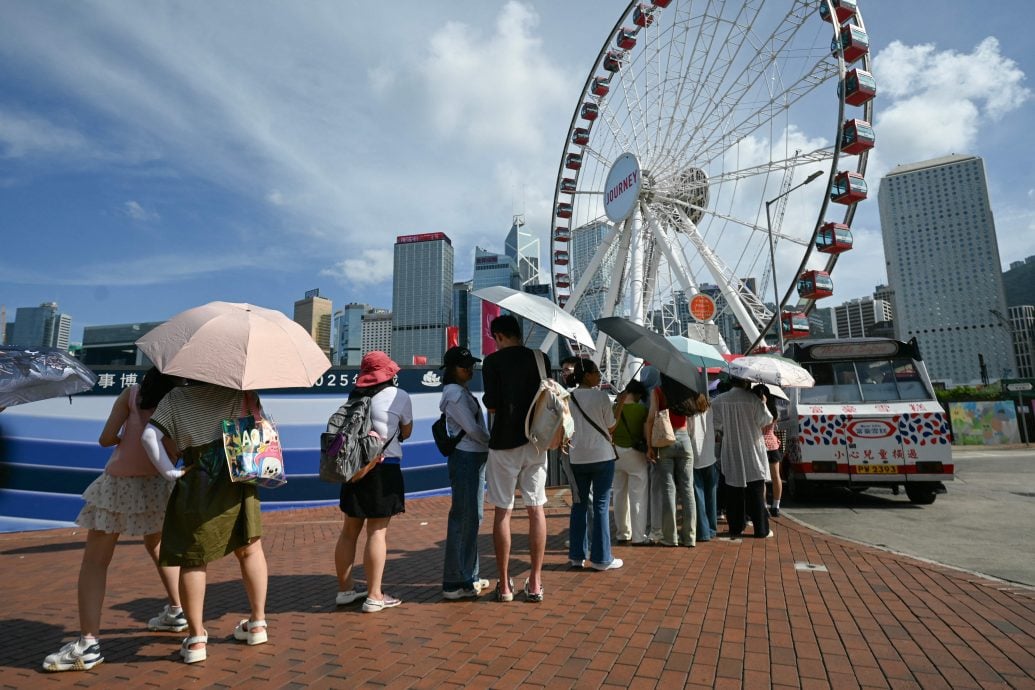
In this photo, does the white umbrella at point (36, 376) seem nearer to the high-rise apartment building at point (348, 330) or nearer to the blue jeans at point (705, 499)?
the blue jeans at point (705, 499)

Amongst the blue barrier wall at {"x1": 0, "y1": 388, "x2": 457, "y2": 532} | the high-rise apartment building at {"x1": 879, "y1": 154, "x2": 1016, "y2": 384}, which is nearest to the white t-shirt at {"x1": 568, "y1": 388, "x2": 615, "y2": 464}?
the blue barrier wall at {"x1": 0, "y1": 388, "x2": 457, "y2": 532}

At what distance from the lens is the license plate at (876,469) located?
298 inches

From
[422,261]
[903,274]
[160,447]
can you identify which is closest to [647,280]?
[160,447]

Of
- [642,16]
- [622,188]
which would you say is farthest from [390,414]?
[642,16]

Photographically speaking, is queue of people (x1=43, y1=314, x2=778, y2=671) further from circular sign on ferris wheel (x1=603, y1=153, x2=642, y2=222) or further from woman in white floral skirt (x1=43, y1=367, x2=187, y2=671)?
circular sign on ferris wheel (x1=603, y1=153, x2=642, y2=222)

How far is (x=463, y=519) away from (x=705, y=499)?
344cm

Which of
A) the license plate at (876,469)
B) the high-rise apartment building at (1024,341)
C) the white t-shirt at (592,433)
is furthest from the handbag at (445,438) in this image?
the high-rise apartment building at (1024,341)

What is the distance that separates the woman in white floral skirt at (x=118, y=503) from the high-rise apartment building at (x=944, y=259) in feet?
413

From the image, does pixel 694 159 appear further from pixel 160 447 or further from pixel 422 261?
pixel 422 261

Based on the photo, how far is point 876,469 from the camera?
299 inches

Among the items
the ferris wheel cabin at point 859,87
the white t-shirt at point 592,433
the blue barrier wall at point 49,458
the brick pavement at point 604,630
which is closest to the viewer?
the brick pavement at point 604,630

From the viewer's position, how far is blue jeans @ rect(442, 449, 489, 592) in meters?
3.96

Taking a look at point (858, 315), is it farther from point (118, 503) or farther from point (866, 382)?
point (118, 503)

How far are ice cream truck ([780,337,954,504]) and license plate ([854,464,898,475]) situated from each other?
1 centimetres
